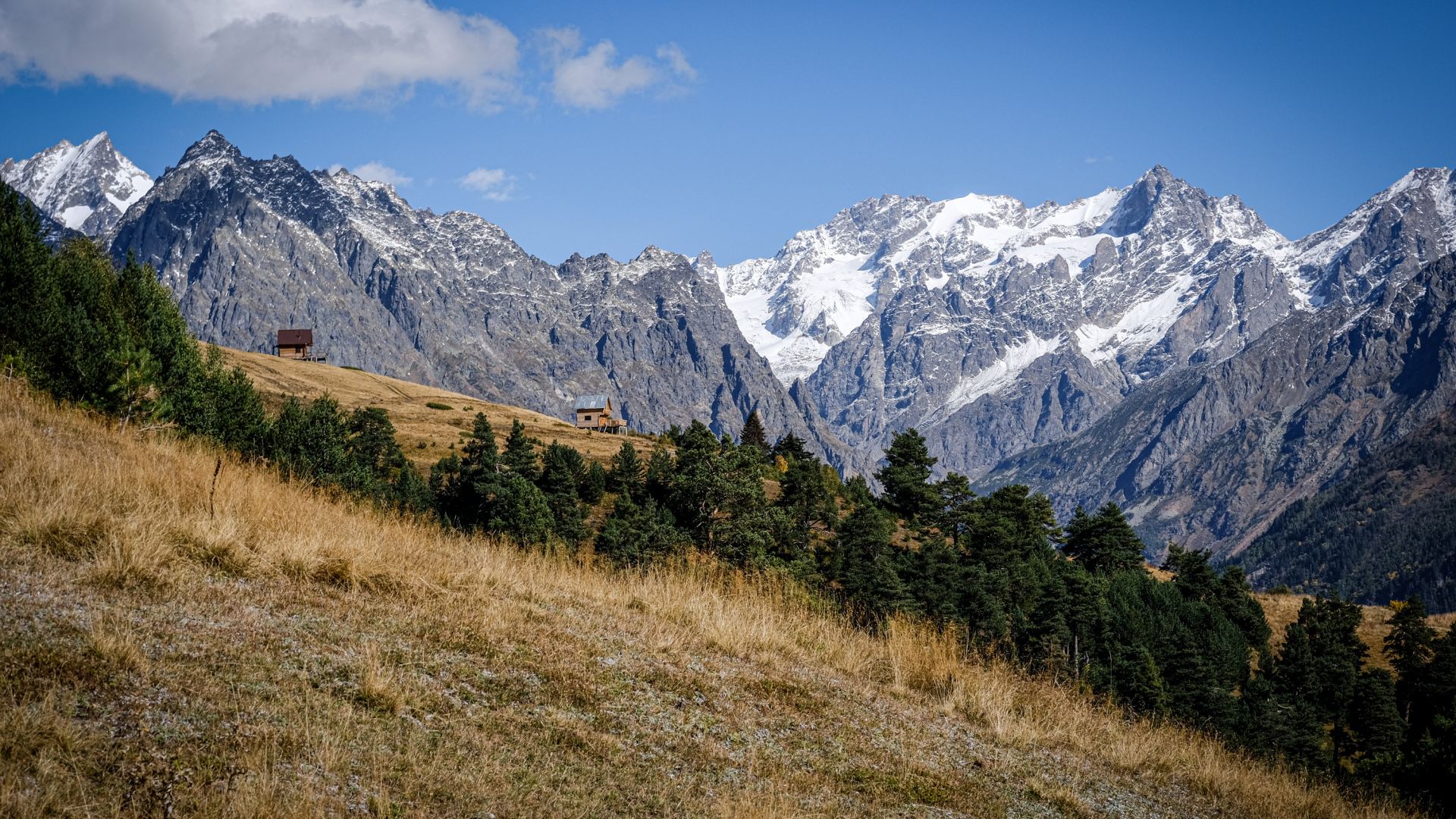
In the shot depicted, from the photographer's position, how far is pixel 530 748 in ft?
20.9

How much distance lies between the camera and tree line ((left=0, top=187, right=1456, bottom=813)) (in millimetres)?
33094

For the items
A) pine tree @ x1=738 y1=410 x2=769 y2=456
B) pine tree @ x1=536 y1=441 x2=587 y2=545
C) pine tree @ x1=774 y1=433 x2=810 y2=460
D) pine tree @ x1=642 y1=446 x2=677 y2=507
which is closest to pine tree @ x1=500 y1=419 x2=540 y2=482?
pine tree @ x1=536 y1=441 x2=587 y2=545

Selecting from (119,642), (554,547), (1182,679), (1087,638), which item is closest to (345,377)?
(1087,638)

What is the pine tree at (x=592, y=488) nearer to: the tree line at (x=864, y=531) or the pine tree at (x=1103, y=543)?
the tree line at (x=864, y=531)

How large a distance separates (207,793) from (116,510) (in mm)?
5364

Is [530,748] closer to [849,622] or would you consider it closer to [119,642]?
[119,642]

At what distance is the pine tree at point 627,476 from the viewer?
68.3 m

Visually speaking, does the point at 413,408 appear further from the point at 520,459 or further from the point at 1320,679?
the point at 1320,679

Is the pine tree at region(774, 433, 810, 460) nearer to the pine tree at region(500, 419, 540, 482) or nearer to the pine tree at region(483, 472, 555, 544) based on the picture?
the pine tree at region(500, 419, 540, 482)

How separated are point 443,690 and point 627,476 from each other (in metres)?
62.0

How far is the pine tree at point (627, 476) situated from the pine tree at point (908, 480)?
2099cm

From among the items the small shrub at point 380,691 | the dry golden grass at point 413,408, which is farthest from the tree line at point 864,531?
the small shrub at point 380,691

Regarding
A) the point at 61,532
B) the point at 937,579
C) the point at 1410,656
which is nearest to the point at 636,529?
the point at 937,579

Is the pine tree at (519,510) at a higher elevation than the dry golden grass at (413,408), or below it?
below
